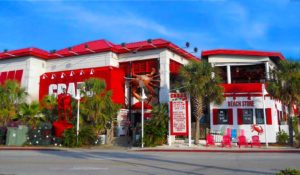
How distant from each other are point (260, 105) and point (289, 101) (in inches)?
146

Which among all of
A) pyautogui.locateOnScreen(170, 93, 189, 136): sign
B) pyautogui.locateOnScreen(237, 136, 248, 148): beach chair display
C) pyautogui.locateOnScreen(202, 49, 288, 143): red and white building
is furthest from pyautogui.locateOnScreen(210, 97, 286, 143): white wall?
pyautogui.locateOnScreen(170, 93, 189, 136): sign

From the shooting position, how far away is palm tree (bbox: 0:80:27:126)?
1212 inches

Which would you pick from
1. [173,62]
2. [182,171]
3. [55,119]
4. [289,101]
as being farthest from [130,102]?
[182,171]

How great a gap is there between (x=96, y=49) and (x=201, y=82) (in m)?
14.7

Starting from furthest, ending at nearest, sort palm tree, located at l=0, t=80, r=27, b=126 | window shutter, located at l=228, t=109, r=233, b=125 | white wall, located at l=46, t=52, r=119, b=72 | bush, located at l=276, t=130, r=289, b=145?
white wall, located at l=46, t=52, r=119, b=72 → palm tree, located at l=0, t=80, r=27, b=126 → window shutter, located at l=228, t=109, r=233, b=125 → bush, located at l=276, t=130, r=289, b=145

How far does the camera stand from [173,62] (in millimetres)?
34969

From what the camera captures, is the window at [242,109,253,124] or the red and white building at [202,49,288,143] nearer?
the red and white building at [202,49,288,143]

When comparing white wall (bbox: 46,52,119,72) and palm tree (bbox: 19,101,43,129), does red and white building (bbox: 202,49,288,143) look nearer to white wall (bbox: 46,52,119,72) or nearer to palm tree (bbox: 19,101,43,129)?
white wall (bbox: 46,52,119,72)

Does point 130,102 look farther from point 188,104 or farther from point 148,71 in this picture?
point 188,104

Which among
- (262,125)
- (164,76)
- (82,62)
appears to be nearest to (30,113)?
(82,62)

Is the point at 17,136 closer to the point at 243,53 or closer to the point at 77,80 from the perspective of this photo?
the point at 77,80

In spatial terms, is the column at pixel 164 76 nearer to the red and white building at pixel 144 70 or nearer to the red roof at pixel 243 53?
the red and white building at pixel 144 70

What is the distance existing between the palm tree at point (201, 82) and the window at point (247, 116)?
354 cm

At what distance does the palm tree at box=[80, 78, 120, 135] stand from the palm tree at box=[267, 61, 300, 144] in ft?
41.4
